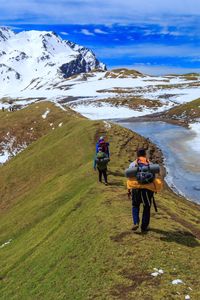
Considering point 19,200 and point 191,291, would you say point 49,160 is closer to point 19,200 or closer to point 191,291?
point 19,200

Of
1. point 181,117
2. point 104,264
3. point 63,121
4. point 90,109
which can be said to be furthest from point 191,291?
point 90,109

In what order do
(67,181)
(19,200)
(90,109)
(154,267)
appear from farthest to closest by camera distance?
1. (90,109)
2. (19,200)
3. (67,181)
4. (154,267)

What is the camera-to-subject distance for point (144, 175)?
723 inches

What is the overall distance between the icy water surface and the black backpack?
21.2 metres

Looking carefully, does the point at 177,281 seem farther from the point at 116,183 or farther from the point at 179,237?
the point at 116,183

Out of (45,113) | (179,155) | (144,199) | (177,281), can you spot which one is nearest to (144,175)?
(144,199)

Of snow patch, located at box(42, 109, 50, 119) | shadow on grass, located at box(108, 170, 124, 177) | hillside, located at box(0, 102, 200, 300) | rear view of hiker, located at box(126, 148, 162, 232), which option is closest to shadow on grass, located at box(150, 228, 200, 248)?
hillside, located at box(0, 102, 200, 300)

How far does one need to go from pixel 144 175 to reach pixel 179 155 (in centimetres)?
4129

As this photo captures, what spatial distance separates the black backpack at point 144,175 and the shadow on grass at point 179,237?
8.96 ft

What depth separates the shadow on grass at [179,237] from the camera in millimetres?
19188

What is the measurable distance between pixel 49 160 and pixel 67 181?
1561 centimetres

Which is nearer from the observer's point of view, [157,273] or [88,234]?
[157,273]

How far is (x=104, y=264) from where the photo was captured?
17.5 m

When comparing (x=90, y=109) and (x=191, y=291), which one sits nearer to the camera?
(x=191, y=291)
